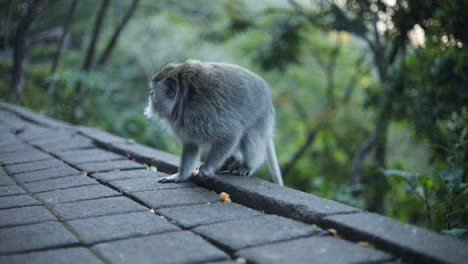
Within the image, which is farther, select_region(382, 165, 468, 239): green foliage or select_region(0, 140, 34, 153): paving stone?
select_region(0, 140, 34, 153): paving stone

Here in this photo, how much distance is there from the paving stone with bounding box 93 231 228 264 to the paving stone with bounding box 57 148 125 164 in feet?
8.01

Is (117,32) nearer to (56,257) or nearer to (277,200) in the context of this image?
(277,200)

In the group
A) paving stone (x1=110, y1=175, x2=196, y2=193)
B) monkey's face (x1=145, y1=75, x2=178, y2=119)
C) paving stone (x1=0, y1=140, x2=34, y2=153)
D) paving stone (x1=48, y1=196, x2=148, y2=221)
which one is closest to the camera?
paving stone (x1=48, y1=196, x2=148, y2=221)

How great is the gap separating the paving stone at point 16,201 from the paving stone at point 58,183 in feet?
0.70

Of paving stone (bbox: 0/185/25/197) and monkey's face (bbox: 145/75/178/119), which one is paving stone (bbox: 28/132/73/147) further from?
monkey's face (bbox: 145/75/178/119)

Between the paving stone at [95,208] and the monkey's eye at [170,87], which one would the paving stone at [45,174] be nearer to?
the paving stone at [95,208]

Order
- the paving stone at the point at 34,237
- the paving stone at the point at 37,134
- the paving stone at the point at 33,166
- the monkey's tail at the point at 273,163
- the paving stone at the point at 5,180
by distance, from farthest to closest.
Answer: the paving stone at the point at 37,134, the monkey's tail at the point at 273,163, the paving stone at the point at 33,166, the paving stone at the point at 5,180, the paving stone at the point at 34,237

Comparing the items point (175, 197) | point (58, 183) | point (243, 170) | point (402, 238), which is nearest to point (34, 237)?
point (175, 197)

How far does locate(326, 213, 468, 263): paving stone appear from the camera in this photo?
232 cm

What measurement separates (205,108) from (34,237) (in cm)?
175

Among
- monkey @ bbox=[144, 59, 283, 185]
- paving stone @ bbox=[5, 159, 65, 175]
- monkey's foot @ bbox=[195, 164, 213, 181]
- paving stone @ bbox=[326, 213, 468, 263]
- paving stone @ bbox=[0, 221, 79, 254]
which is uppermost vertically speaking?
monkey @ bbox=[144, 59, 283, 185]

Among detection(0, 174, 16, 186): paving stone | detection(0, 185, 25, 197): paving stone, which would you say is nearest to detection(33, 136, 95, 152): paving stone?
detection(0, 174, 16, 186): paving stone

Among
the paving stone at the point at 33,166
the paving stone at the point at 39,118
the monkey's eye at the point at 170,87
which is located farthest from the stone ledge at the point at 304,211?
the paving stone at the point at 39,118

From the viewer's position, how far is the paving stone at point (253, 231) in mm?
2613
